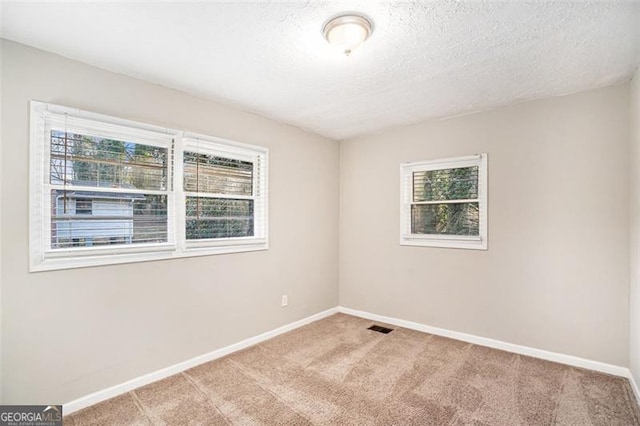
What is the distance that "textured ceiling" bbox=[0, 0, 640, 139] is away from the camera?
168cm

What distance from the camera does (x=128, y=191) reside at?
96.0 inches

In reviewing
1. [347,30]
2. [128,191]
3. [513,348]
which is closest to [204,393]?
[128,191]

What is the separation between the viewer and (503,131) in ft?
10.2

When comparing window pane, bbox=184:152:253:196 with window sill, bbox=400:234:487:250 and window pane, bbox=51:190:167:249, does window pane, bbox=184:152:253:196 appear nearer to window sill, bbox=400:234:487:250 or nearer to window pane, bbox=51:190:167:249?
window pane, bbox=51:190:167:249

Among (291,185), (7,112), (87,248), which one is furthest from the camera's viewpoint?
(291,185)

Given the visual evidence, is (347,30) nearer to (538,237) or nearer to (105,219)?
(105,219)

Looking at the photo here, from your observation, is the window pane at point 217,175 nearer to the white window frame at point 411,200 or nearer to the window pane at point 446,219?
the white window frame at point 411,200

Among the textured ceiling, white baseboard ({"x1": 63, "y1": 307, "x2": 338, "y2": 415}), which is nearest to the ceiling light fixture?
the textured ceiling

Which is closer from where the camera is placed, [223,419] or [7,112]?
[7,112]

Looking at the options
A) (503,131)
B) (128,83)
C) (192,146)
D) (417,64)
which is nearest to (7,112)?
(128,83)

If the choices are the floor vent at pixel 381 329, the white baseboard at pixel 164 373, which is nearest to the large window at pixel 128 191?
the white baseboard at pixel 164 373

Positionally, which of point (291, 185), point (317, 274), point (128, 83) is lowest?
point (317, 274)

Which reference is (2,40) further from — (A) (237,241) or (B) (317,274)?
(B) (317,274)

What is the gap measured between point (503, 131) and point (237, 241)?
116 inches
